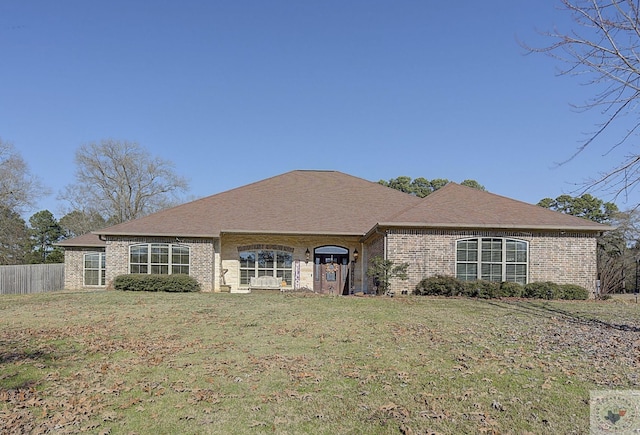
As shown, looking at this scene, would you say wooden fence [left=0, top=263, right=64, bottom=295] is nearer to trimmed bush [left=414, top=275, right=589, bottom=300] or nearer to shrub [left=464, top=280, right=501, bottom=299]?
trimmed bush [left=414, top=275, right=589, bottom=300]

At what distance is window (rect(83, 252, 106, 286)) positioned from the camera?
2516cm

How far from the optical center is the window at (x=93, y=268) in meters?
25.2

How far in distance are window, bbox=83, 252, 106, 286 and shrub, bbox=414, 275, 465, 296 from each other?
18.0 metres

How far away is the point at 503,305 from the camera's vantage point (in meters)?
13.8

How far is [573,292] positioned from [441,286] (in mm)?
4865

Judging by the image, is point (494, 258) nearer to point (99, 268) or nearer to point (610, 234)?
point (99, 268)

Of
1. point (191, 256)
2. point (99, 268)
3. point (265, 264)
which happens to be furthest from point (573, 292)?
point (99, 268)

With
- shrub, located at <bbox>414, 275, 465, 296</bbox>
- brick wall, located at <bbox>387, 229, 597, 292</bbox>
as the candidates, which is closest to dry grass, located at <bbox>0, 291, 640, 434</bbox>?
shrub, located at <bbox>414, 275, 465, 296</bbox>

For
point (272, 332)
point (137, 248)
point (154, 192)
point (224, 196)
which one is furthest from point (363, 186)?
point (154, 192)

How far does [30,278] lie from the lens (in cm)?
2555

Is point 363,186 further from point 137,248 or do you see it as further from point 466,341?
point 466,341

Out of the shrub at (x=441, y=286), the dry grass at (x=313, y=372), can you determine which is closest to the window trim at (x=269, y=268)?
the shrub at (x=441, y=286)

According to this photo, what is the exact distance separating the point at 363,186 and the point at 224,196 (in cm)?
805

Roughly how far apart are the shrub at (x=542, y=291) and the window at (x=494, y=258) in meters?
1.35
